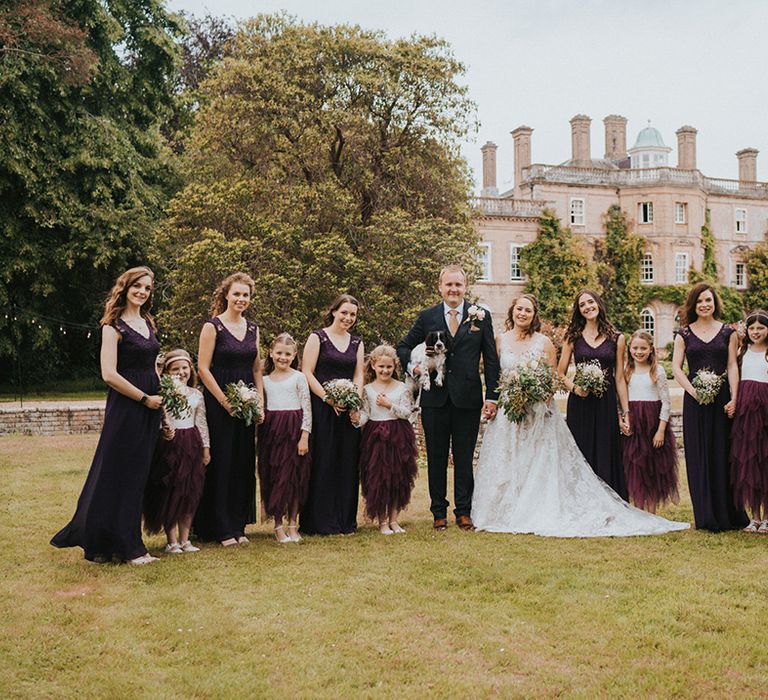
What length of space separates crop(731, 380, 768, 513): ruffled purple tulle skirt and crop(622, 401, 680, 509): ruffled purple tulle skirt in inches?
39.4

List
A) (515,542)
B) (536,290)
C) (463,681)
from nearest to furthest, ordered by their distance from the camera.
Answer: (463,681), (515,542), (536,290)

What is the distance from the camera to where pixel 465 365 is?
7.78 m

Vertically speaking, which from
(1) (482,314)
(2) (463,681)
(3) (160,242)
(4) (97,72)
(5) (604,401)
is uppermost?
(4) (97,72)

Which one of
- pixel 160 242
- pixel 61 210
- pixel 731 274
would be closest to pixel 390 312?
pixel 160 242

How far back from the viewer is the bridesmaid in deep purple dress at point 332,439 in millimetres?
7543

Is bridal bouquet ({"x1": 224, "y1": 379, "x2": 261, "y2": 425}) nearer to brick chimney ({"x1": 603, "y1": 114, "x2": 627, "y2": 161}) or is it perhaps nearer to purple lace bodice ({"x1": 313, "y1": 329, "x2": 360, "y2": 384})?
purple lace bodice ({"x1": 313, "y1": 329, "x2": 360, "y2": 384})

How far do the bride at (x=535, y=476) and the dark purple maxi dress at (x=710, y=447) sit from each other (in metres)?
0.32

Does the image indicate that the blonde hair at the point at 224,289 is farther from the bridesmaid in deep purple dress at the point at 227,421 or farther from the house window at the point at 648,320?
the house window at the point at 648,320

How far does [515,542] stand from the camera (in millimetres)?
7102

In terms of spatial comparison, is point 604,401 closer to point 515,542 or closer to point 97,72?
point 515,542

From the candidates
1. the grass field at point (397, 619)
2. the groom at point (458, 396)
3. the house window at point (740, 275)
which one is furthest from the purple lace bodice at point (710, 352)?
the house window at point (740, 275)

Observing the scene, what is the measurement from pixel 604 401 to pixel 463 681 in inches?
171

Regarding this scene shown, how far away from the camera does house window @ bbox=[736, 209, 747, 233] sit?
50.5 m

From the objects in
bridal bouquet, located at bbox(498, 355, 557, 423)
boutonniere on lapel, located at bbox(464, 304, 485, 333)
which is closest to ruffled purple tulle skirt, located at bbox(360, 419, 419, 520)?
bridal bouquet, located at bbox(498, 355, 557, 423)
